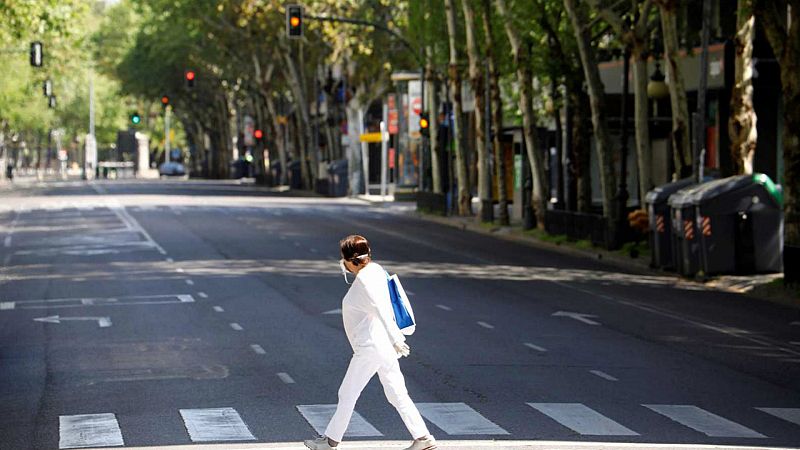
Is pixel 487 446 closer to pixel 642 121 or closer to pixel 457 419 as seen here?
pixel 457 419

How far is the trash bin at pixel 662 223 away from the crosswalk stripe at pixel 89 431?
20036 millimetres

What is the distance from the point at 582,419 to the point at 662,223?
19.2 metres

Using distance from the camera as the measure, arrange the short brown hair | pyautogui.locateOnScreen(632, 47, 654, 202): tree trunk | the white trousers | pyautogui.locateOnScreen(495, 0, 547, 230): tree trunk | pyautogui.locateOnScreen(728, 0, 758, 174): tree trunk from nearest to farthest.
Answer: the short brown hair → the white trousers → pyautogui.locateOnScreen(728, 0, 758, 174): tree trunk → pyautogui.locateOnScreen(632, 47, 654, 202): tree trunk → pyautogui.locateOnScreen(495, 0, 547, 230): tree trunk

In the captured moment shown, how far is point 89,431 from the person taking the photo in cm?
1361

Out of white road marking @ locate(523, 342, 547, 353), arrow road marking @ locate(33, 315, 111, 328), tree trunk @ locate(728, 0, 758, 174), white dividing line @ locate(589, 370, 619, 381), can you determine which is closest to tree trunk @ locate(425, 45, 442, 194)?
tree trunk @ locate(728, 0, 758, 174)

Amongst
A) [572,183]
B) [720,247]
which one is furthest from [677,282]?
[572,183]

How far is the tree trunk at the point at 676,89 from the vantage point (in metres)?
34.7

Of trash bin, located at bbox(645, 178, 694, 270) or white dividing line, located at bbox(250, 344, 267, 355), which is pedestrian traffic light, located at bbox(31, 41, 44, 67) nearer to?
trash bin, located at bbox(645, 178, 694, 270)

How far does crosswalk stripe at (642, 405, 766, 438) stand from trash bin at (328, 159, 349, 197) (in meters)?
68.1

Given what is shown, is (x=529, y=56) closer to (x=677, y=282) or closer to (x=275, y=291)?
(x=677, y=282)

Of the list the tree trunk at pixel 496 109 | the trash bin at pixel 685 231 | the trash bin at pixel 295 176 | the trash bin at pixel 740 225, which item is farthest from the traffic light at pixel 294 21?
the trash bin at pixel 295 176

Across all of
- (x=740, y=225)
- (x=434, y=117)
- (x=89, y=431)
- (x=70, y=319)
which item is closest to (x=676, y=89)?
(x=740, y=225)

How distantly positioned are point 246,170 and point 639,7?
95.3m

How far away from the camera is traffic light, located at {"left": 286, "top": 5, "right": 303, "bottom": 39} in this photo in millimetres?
49094
